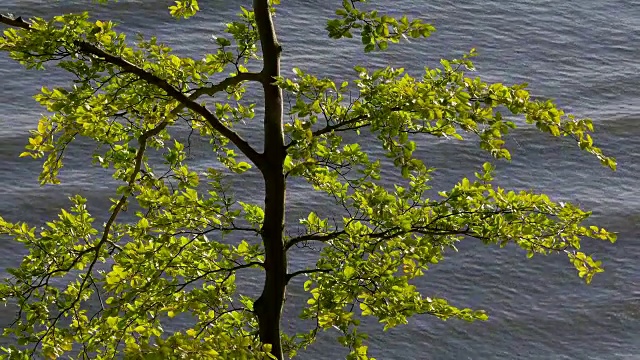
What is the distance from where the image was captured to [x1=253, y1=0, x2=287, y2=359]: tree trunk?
4707 millimetres

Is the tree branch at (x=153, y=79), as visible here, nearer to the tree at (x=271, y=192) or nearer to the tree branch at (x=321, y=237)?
the tree at (x=271, y=192)

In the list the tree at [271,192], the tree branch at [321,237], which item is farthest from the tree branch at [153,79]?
the tree branch at [321,237]

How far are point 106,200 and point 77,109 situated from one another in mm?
5638

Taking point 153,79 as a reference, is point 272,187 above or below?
below

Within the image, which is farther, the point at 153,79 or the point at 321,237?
the point at 321,237

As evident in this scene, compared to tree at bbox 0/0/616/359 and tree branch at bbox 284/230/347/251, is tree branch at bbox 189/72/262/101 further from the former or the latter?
tree branch at bbox 284/230/347/251

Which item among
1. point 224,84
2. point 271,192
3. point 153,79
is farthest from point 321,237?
point 153,79

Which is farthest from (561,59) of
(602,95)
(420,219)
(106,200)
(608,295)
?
(420,219)

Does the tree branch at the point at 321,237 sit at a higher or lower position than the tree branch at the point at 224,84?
lower

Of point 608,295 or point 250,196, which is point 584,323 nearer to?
point 608,295

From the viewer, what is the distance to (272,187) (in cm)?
479

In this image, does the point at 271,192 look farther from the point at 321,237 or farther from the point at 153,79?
the point at 153,79

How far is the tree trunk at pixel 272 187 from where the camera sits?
471 cm

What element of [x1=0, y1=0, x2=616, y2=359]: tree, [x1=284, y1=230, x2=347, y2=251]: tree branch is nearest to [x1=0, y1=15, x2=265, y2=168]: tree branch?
[x1=0, y1=0, x2=616, y2=359]: tree
